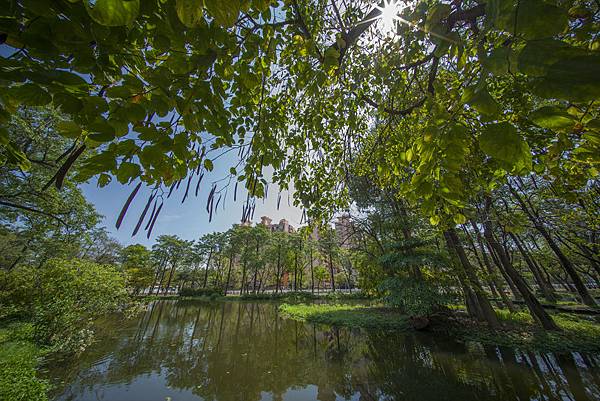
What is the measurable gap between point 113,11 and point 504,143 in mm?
1210

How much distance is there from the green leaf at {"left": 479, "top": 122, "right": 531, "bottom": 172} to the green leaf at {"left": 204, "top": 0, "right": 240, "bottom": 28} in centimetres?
93

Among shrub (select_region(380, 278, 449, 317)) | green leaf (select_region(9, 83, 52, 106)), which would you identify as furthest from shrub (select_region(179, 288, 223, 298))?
green leaf (select_region(9, 83, 52, 106))

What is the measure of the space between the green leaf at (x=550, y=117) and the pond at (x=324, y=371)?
5871 millimetres

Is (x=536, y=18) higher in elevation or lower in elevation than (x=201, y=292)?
lower

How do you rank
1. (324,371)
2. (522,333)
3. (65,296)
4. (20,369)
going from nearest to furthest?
(20,369) < (324,371) < (65,296) < (522,333)

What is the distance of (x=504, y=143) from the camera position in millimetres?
759

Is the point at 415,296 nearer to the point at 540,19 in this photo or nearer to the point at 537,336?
the point at 537,336

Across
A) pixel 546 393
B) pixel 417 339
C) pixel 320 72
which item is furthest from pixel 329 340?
pixel 320 72

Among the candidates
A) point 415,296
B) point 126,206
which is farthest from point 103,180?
point 415,296

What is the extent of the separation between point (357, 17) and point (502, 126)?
2.14 m

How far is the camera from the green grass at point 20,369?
410 cm

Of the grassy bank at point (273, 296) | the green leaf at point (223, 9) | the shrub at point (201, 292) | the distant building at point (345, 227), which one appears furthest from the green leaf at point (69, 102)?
the shrub at point (201, 292)

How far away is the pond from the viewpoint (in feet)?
15.5

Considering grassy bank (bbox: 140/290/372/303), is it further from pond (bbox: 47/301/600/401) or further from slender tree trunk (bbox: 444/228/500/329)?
pond (bbox: 47/301/600/401)
